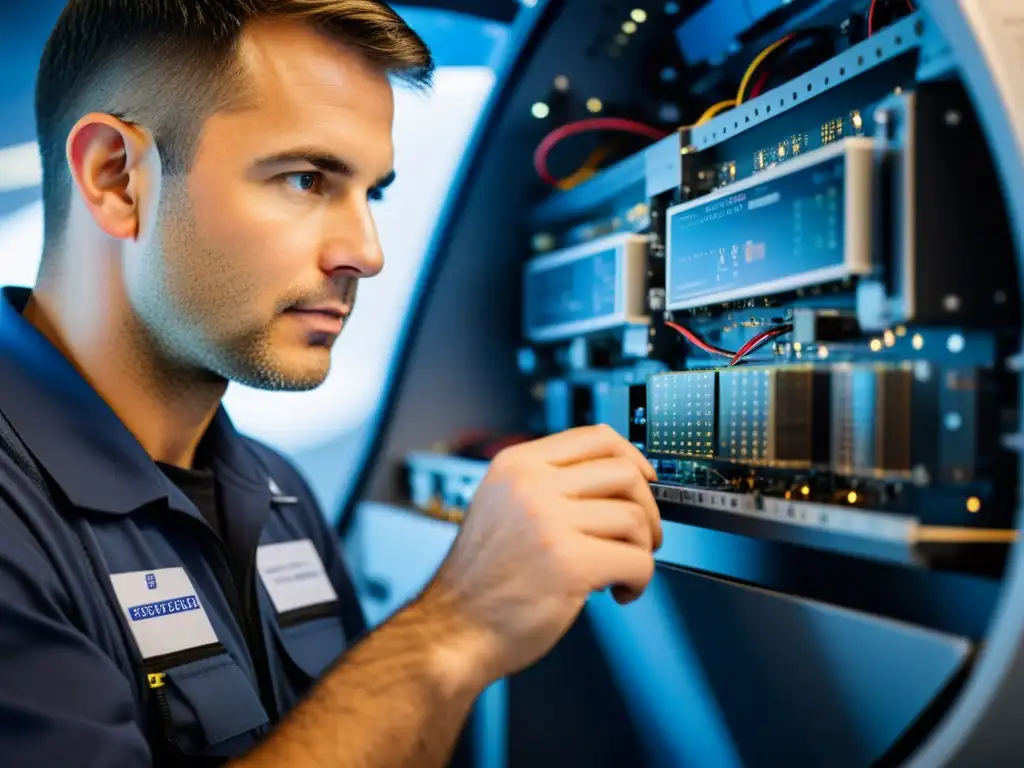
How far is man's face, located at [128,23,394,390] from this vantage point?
4.37 feet

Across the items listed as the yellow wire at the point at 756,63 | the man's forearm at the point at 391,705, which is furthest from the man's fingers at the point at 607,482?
the yellow wire at the point at 756,63

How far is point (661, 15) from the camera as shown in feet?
5.77

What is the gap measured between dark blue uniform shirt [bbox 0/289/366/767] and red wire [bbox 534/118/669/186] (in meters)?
0.92

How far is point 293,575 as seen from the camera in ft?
5.56

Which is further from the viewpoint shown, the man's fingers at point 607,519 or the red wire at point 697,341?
the red wire at point 697,341

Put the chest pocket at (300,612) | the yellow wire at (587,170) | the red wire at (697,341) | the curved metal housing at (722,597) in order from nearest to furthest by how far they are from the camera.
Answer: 1. the curved metal housing at (722,597)
2. the red wire at (697,341)
3. the chest pocket at (300,612)
4. the yellow wire at (587,170)

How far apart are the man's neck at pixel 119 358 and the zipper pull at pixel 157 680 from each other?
14.4 inches

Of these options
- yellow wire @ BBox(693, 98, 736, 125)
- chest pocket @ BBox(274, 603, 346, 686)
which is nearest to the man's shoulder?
chest pocket @ BBox(274, 603, 346, 686)

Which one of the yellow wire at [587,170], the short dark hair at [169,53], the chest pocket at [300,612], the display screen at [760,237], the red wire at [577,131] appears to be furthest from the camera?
the yellow wire at [587,170]

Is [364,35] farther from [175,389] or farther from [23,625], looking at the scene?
[23,625]

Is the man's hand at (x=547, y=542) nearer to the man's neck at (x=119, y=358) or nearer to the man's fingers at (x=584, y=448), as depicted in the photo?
the man's fingers at (x=584, y=448)

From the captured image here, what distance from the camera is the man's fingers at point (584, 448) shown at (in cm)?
111

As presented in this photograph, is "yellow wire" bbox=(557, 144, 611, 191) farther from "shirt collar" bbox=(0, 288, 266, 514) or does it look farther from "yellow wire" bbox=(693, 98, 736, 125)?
"shirt collar" bbox=(0, 288, 266, 514)

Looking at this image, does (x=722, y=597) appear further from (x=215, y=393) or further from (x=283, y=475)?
(x=283, y=475)
